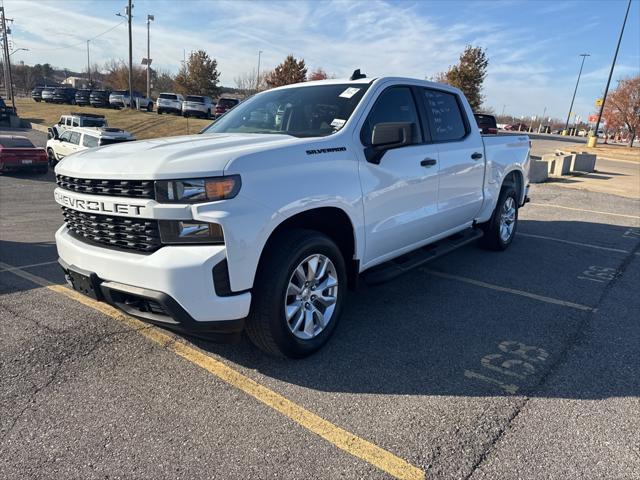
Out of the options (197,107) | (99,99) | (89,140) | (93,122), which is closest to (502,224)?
(89,140)

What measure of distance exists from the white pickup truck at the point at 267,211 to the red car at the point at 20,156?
1695cm

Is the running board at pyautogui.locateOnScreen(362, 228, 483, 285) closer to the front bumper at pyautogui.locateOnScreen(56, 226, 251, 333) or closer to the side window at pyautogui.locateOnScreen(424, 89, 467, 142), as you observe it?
the side window at pyautogui.locateOnScreen(424, 89, 467, 142)

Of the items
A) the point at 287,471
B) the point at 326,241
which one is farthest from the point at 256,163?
the point at 287,471

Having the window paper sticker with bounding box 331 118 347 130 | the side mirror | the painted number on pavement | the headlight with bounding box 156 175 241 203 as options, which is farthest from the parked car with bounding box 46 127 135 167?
the painted number on pavement

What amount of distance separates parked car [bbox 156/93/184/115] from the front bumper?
41620 mm

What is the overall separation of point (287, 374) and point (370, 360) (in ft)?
2.06

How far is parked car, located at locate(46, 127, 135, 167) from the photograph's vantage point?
60.6 ft

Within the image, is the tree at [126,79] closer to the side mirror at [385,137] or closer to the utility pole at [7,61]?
the utility pole at [7,61]

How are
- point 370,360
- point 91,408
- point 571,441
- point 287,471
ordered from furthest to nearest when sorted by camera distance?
1. point 370,360
2. point 91,408
3. point 571,441
4. point 287,471

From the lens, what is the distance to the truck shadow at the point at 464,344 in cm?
316

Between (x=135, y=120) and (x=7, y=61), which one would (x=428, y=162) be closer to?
(x=135, y=120)

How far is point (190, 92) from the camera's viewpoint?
200 feet

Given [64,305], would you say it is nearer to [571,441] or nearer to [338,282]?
[338,282]

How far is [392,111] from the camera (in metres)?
4.12
